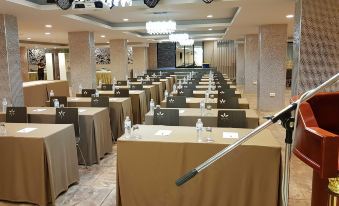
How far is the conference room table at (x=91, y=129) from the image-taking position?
507cm

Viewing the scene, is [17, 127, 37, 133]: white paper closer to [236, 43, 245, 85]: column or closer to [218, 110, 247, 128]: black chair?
[218, 110, 247, 128]: black chair

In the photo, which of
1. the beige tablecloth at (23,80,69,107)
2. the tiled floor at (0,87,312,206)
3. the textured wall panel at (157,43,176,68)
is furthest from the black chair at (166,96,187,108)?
the textured wall panel at (157,43,176,68)

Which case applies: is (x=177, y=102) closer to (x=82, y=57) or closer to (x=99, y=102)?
(x=99, y=102)

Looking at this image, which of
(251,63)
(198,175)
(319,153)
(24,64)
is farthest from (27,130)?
(24,64)

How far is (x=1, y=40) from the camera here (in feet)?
23.1

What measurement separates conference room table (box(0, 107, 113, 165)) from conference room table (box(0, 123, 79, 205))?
40.4 inches

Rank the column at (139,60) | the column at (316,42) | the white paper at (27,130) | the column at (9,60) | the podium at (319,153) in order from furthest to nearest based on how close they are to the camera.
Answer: the column at (139,60)
the column at (9,60)
the column at (316,42)
the white paper at (27,130)
the podium at (319,153)

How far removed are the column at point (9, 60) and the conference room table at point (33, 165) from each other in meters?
3.66

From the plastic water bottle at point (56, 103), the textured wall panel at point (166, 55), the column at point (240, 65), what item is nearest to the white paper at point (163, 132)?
the plastic water bottle at point (56, 103)

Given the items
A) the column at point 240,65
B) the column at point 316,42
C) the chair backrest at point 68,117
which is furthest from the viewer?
the column at point 240,65

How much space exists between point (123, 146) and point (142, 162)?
0.27 m

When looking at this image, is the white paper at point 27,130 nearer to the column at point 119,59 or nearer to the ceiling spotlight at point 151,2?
the ceiling spotlight at point 151,2

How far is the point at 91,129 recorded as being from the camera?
506cm

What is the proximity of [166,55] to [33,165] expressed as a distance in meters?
19.7
